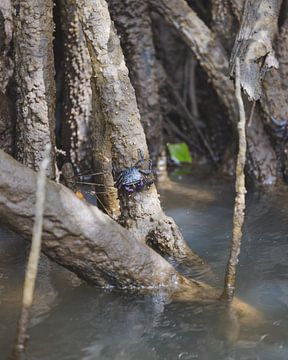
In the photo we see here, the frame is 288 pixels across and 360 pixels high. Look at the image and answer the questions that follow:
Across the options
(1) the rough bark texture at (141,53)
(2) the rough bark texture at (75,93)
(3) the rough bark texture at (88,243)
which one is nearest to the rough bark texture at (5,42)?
(2) the rough bark texture at (75,93)

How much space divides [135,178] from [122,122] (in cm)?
33

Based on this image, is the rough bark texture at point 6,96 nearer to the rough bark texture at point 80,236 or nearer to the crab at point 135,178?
the crab at point 135,178

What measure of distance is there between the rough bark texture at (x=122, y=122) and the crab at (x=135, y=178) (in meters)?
0.03

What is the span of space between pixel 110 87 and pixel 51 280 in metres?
1.11

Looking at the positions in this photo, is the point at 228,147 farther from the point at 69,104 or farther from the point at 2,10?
the point at 2,10

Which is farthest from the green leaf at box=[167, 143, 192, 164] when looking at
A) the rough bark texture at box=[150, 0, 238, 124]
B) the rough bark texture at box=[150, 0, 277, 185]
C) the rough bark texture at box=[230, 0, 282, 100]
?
the rough bark texture at box=[230, 0, 282, 100]

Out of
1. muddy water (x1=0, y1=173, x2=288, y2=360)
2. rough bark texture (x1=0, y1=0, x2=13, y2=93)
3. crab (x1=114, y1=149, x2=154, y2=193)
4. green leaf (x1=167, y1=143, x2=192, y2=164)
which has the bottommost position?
muddy water (x1=0, y1=173, x2=288, y2=360)

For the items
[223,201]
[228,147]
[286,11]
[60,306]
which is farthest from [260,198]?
[60,306]

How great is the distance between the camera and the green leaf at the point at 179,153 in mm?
6169

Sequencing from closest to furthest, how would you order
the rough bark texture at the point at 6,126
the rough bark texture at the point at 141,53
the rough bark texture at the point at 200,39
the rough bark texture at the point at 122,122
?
the rough bark texture at the point at 122,122 → the rough bark texture at the point at 6,126 → the rough bark texture at the point at 200,39 → the rough bark texture at the point at 141,53

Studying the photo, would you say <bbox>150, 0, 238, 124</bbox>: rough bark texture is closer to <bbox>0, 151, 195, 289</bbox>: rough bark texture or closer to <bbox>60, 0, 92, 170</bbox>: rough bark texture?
<bbox>60, 0, 92, 170</bbox>: rough bark texture

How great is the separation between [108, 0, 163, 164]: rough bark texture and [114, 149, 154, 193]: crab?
5.72ft

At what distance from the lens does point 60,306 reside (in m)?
3.30

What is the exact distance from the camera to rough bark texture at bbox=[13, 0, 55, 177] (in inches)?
162
